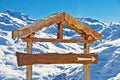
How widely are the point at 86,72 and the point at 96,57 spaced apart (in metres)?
0.70

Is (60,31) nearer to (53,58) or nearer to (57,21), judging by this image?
(57,21)

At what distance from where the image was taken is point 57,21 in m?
Answer: 12.8

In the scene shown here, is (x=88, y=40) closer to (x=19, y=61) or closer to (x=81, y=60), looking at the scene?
(x=81, y=60)

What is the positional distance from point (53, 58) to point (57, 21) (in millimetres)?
1205

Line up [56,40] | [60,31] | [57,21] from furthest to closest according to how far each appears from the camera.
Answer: [60,31], [56,40], [57,21]

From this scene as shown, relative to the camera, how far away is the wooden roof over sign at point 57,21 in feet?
39.7

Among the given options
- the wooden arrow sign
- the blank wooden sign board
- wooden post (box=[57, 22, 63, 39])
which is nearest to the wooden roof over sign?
the blank wooden sign board

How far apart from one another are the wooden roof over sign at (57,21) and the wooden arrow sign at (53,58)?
69 cm

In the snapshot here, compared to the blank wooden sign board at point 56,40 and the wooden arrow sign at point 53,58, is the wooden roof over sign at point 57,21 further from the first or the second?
the wooden arrow sign at point 53,58

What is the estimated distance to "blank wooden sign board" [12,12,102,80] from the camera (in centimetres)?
1226

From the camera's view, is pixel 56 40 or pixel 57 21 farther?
pixel 56 40

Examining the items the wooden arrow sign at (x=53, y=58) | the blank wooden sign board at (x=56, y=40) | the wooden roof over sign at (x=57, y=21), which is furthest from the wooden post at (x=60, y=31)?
the wooden arrow sign at (x=53, y=58)

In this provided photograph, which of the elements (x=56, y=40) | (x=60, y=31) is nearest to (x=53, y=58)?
(x=56, y=40)

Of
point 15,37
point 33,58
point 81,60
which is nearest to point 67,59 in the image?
point 81,60
